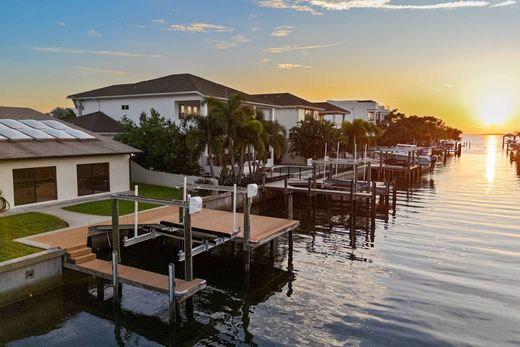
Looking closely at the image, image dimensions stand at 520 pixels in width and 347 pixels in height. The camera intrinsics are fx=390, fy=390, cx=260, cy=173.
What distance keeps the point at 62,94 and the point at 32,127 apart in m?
21.6

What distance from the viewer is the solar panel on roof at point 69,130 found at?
82.0ft

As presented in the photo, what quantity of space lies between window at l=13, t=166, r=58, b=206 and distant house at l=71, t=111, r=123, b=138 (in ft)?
45.2

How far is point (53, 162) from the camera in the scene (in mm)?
21391

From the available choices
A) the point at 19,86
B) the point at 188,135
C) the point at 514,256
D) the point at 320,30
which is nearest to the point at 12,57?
the point at 19,86

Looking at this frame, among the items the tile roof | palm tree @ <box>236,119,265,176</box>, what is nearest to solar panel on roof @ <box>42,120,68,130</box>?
palm tree @ <box>236,119,265,176</box>

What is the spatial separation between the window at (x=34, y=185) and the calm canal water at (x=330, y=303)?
707 centimetres

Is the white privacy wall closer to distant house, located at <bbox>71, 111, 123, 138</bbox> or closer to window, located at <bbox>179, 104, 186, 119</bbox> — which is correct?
distant house, located at <bbox>71, 111, 123, 138</bbox>

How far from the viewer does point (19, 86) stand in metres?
37.2

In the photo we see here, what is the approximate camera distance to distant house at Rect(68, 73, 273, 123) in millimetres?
35594

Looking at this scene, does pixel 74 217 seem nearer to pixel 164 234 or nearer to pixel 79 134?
pixel 164 234

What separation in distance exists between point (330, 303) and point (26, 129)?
2070cm

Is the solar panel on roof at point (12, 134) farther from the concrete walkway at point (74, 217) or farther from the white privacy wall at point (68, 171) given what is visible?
the concrete walkway at point (74, 217)

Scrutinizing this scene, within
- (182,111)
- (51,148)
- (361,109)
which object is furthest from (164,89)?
(361,109)

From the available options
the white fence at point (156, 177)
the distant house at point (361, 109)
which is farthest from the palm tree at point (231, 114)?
the distant house at point (361, 109)
